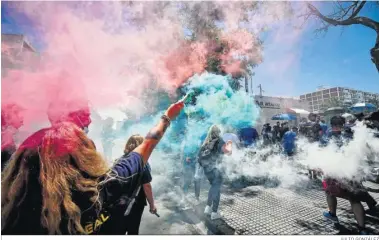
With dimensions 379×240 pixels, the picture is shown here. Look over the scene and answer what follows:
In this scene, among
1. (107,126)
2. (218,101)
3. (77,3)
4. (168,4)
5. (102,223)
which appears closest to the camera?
(102,223)

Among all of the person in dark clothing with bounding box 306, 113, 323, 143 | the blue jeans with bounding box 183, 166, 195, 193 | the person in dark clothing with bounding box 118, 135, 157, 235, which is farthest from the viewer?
the person in dark clothing with bounding box 306, 113, 323, 143

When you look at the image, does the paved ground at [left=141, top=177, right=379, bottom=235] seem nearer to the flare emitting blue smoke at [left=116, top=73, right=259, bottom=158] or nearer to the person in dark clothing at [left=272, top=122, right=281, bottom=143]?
the flare emitting blue smoke at [left=116, top=73, right=259, bottom=158]

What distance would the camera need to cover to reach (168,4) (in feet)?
16.4

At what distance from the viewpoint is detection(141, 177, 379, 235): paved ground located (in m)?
4.12

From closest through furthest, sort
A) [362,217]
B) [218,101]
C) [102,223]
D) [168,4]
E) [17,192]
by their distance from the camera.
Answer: [17,192]
[102,223]
[362,217]
[168,4]
[218,101]

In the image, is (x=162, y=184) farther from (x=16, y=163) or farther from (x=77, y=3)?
(x=16, y=163)

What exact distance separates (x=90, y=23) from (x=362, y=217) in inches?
247

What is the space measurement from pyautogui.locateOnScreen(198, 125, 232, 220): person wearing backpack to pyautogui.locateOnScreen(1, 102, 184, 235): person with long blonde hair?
9.69 feet

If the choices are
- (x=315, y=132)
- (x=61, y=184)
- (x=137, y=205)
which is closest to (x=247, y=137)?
(x=315, y=132)

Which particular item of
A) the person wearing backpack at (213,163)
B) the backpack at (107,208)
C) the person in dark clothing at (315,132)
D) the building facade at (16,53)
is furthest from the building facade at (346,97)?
the building facade at (16,53)

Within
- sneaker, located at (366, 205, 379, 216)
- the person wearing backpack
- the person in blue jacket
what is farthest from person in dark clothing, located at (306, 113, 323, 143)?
the person wearing backpack

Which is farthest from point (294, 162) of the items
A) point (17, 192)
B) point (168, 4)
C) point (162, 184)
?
point (17, 192)

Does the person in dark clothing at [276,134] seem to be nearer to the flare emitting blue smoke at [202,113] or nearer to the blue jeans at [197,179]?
the flare emitting blue smoke at [202,113]

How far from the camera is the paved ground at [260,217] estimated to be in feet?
13.5
